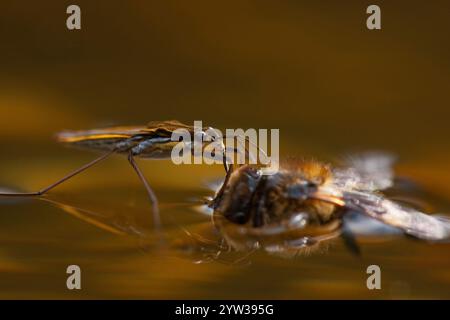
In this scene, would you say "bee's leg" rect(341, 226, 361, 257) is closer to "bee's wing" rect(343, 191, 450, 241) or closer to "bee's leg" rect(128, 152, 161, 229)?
"bee's wing" rect(343, 191, 450, 241)

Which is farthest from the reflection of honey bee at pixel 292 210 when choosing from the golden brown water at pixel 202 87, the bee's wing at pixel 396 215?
the golden brown water at pixel 202 87

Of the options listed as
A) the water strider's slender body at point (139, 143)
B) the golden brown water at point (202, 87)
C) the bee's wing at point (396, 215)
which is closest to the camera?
the bee's wing at point (396, 215)

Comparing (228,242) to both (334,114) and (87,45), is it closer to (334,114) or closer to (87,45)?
(334,114)

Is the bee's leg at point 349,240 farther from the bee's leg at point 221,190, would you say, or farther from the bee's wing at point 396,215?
the bee's leg at point 221,190

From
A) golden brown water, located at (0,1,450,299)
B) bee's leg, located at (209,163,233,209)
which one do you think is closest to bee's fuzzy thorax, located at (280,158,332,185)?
bee's leg, located at (209,163,233,209)

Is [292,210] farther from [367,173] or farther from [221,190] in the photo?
[367,173]

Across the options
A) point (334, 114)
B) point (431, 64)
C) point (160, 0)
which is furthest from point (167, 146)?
point (431, 64)
